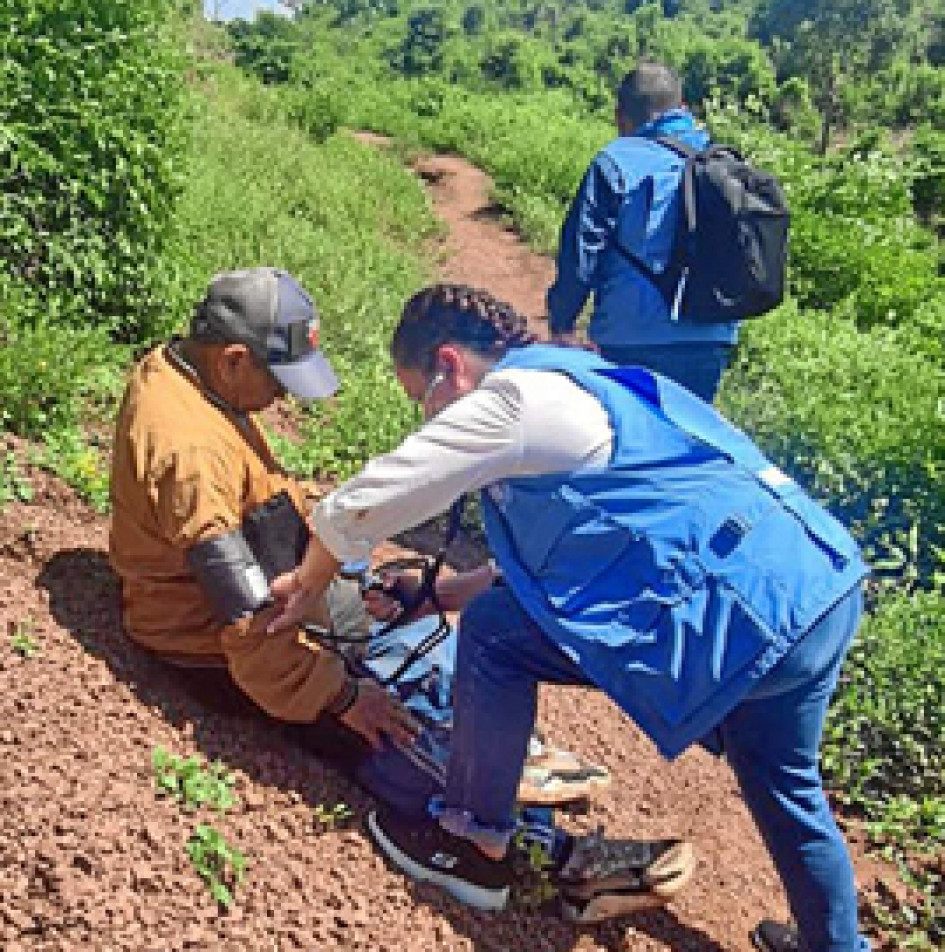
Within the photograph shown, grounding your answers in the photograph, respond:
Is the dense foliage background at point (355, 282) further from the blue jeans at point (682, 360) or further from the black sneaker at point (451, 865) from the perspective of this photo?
the black sneaker at point (451, 865)

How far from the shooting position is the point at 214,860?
2307mm

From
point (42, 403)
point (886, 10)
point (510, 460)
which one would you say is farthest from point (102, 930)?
point (886, 10)

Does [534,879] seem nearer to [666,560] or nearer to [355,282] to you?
[666,560]

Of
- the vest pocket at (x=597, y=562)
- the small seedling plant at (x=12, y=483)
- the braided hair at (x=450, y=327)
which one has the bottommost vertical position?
the small seedling plant at (x=12, y=483)

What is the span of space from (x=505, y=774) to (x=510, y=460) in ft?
2.30

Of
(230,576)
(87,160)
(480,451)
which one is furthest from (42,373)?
(480,451)

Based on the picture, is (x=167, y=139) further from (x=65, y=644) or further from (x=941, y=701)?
(x=941, y=701)

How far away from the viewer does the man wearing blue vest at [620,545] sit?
79.0 inches

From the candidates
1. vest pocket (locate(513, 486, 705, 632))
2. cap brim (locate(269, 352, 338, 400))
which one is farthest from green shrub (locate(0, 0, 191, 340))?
vest pocket (locate(513, 486, 705, 632))

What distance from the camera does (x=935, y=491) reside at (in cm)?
483

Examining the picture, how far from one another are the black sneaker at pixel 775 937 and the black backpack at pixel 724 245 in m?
1.68

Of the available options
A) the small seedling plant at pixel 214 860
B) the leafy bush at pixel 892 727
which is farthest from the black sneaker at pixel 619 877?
the leafy bush at pixel 892 727

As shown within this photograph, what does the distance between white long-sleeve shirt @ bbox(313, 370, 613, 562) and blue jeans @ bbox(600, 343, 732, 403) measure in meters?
1.69

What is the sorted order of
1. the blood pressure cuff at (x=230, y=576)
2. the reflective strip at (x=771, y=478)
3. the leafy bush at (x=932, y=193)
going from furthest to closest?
the leafy bush at (x=932, y=193) → the blood pressure cuff at (x=230, y=576) → the reflective strip at (x=771, y=478)
